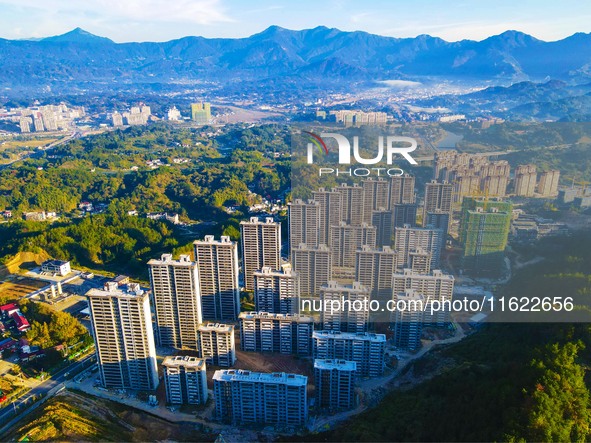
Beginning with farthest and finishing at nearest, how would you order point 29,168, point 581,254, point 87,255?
point 29,168
point 87,255
point 581,254

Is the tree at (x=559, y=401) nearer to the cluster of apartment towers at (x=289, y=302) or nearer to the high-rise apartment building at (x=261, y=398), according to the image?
the cluster of apartment towers at (x=289, y=302)

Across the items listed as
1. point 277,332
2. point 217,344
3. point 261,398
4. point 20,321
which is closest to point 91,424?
point 217,344

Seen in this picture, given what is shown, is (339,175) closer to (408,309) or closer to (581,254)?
(408,309)

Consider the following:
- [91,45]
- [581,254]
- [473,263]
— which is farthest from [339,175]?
[91,45]

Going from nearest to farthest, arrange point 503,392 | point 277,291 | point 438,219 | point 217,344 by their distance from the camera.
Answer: point 503,392 → point 217,344 → point 277,291 → point 438,219

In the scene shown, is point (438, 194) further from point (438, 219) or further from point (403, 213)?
point (403, 213)

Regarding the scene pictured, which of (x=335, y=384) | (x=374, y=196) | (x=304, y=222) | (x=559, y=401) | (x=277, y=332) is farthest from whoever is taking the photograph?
(x=374, y=196)
